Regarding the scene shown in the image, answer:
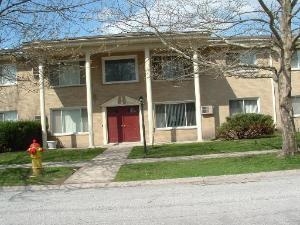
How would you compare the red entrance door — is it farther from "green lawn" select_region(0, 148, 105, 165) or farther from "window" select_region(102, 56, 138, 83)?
"green lawn" select_region(0, 148, 105, 165)

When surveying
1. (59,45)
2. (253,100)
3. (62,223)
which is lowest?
(62,223)

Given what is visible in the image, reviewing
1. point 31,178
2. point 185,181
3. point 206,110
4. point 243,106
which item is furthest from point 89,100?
point 185,181

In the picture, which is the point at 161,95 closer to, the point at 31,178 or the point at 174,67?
the point at 174,67

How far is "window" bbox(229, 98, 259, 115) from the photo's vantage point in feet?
91.2

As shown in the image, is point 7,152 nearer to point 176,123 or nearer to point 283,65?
point 176,123

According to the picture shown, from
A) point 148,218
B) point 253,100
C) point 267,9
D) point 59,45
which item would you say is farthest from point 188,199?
point 253,100

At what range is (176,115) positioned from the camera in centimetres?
2720

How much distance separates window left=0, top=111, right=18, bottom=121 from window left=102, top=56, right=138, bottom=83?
5.70 m

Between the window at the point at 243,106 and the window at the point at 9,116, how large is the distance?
1185cm

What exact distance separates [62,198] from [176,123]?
1634 centimetres

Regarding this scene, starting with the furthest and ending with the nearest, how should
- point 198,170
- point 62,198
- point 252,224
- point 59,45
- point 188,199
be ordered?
1. point 59,45
2. point 198,170
3. point 62,198
4. point 188,199
5. point 252,224

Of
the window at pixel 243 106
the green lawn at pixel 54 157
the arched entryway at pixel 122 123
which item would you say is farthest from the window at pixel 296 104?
the green lawn at pixel 54 157

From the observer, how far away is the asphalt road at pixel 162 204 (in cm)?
830

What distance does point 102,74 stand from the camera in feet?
89.6
